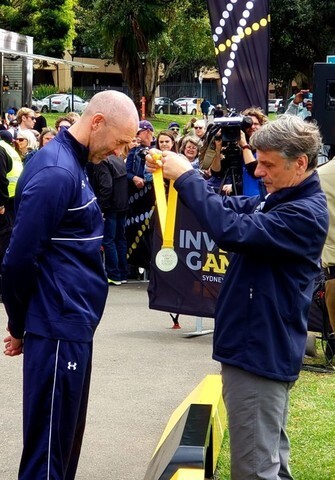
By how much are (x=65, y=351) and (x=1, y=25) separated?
172 ft

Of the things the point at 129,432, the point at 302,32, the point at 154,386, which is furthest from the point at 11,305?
the point at 302,32

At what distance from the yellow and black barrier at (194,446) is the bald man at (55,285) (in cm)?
49

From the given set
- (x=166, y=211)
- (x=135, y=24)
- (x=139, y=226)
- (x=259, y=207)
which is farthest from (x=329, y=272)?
(x=135, y=24)

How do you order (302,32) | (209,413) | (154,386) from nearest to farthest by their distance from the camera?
(209,413) < (154,386) < (302,32)

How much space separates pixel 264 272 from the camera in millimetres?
A: 3922

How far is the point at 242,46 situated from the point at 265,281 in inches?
302

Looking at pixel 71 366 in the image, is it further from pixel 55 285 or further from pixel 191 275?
pixel 191 275

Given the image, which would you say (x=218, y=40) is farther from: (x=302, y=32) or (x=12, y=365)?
(x=302, y=32)

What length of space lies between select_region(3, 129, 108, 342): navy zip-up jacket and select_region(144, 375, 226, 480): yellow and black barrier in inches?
25.9

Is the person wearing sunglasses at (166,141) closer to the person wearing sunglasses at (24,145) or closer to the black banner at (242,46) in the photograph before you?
the black banner at (242,46)

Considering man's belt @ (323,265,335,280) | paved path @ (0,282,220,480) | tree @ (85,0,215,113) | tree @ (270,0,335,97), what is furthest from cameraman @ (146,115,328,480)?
tree @ (85,0,215,113)

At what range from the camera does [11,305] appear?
418 centimetres

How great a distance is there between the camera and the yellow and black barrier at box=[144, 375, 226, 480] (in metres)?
4.09

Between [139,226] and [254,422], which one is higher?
[254,422]
